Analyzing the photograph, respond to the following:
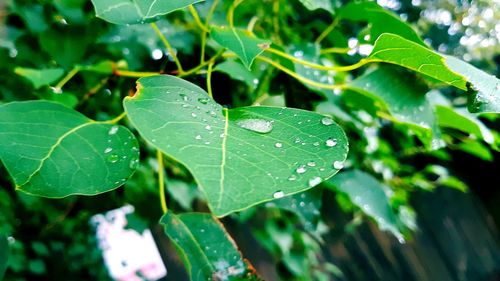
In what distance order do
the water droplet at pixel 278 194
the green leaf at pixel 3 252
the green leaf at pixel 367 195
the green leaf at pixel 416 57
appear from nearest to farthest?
the water droplet at pixel 278 194, the green leaf at pixel 416 57, the green leaf at pixel 3 252, the green leaf at pixel 367 195

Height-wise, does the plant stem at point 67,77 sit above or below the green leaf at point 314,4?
below

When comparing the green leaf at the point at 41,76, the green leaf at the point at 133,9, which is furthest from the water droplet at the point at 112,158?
the green leaf at the point at 41,76

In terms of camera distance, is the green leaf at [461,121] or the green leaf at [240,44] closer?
the green leaf at [240,44]

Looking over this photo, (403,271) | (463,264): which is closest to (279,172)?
(403,271)

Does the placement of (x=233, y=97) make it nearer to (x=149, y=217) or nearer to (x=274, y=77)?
(x=274, y=77)

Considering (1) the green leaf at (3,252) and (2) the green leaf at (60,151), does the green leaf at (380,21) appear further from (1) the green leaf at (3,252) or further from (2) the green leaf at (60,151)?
(1) the green leaf at (3,252)
